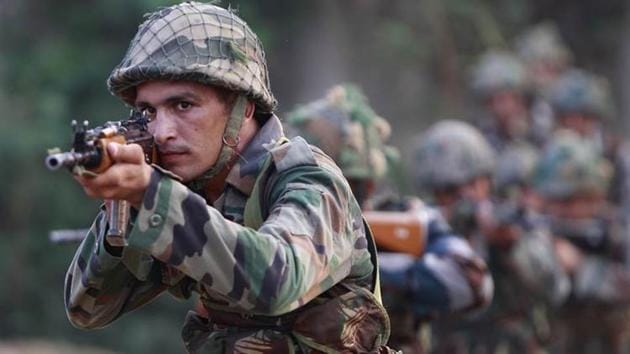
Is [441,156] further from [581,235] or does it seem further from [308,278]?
[308,278]

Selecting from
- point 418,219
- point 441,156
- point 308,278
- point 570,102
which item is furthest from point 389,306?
point 570,102

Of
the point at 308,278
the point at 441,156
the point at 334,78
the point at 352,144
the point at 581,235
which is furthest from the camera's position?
the point at 334,78

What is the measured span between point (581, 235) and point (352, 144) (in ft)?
16.4

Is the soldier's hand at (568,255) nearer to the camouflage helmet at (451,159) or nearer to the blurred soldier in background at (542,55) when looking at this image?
the camouflage helmet at (451,159)

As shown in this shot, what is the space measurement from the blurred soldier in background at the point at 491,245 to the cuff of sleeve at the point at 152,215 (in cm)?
526

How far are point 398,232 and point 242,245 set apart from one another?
3.46m

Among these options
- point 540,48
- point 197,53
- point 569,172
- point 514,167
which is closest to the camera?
point 197,53

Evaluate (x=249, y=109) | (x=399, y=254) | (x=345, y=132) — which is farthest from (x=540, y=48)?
(x=249, y=109)

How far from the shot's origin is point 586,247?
12.8 metres

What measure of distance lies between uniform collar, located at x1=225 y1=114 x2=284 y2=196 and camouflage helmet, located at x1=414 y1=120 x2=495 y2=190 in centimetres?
472

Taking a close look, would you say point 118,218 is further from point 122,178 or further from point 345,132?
point 345,132

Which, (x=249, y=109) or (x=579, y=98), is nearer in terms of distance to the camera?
(x=249, y=109)

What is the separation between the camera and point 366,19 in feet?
58.4

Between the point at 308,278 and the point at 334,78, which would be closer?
the point at 308,278
